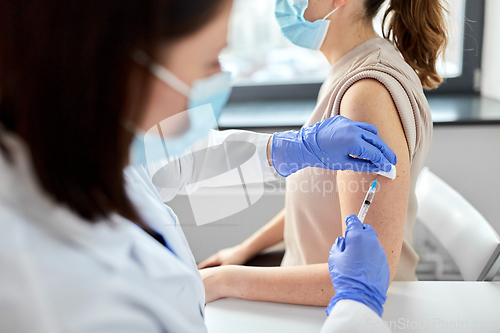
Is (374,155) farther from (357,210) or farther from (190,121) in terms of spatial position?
(190,121)

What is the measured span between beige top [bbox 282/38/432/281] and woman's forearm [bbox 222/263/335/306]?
150 mm

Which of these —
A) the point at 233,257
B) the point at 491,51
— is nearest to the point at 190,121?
the point at 233,257

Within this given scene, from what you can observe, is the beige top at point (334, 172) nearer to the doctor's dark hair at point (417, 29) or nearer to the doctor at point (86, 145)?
the doctor's dark hair at point (417, 29)

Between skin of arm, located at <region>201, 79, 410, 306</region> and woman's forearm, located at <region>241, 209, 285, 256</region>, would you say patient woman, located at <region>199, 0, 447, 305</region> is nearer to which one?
skin of arm, located at <region>201, 79, 410, 306</region>

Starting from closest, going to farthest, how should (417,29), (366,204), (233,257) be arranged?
(366,204)
(417,29)
(233,257)

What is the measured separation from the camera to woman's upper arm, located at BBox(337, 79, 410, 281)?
0.78 m

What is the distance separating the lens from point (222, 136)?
996 mm

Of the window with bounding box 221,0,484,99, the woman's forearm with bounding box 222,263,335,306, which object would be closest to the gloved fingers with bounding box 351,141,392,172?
the woman's forearm with bounding box 222,263,335,306

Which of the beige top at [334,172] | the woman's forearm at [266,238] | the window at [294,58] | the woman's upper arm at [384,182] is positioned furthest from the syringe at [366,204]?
the window at [294,58]

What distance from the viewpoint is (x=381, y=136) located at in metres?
0.80

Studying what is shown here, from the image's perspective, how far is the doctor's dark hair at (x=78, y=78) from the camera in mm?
384

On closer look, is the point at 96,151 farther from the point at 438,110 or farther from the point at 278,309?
the point at 438,110

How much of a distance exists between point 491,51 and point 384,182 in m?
1.63

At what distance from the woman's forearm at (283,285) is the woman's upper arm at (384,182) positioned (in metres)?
0.16
